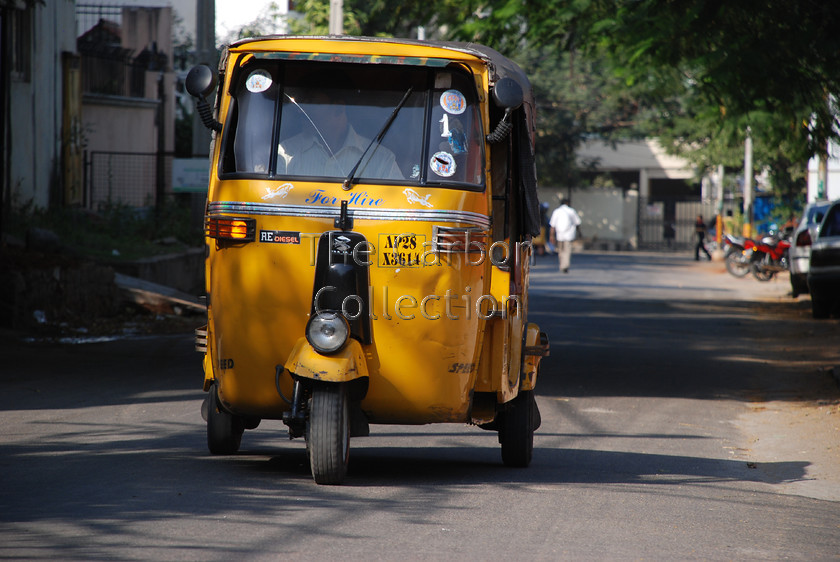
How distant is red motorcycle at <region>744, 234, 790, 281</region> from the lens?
29.0 m

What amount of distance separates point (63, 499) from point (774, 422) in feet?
22.7

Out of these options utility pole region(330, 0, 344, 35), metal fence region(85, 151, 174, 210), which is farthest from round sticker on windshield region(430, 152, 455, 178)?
metal fence region(85, 151, 174, 210)

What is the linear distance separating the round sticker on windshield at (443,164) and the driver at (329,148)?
8.1 inches

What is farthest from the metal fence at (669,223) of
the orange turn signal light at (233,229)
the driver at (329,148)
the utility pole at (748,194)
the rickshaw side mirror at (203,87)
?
the orange turn signal light at (233,229)

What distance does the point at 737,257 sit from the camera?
31.4 m

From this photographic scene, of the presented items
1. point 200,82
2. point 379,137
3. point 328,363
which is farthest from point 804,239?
point 328,363

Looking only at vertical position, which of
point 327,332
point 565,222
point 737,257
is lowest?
point 737,257

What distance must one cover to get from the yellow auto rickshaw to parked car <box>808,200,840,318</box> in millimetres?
13419

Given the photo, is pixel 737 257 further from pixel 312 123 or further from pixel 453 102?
pixel 312 123

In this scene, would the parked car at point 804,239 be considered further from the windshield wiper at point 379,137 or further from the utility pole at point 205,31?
the windshield wiper at point 379,137

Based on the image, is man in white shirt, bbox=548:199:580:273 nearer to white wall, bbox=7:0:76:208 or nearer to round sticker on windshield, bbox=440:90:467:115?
white wall, bbox=7:0:76:208

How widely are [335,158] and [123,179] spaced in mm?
21579

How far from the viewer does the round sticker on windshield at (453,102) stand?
672 centimetres

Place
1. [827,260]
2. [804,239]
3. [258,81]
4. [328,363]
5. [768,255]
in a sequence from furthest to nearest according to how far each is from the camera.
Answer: [768,255]
[804,239]
[827,260]
[258,81]
[328,363]
